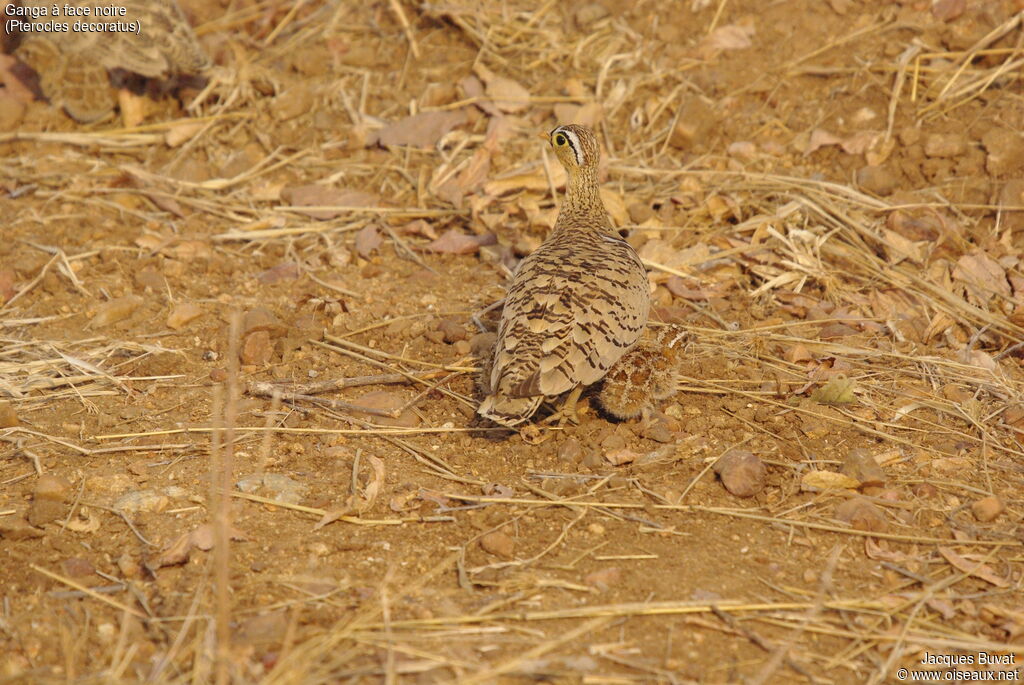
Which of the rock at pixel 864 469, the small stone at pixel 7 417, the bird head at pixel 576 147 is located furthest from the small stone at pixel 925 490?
the small stone at pixel 7 417

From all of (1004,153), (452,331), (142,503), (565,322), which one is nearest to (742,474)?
(565,322)

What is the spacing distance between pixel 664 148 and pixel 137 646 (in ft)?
16.5

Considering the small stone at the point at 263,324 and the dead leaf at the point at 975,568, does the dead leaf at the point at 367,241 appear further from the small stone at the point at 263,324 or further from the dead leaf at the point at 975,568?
the dead leaf at the point at 975,568

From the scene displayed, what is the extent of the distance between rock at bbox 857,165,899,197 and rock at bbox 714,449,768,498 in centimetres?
293

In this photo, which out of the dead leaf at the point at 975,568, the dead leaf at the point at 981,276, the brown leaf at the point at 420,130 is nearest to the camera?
the dead leaf at the point at 975,568

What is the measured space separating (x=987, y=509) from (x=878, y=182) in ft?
9.80

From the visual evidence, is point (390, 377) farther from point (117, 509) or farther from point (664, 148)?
point (664, 148)

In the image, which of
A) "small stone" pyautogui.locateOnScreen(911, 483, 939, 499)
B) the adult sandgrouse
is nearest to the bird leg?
the adult sandgrouse

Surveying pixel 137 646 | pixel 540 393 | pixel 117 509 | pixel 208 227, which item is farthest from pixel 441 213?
pixel 137 646

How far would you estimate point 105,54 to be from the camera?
761 centimetres

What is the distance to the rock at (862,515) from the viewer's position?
13.5 feet

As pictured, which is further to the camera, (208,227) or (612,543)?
(208,227)

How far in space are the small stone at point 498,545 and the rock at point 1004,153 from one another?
444 cm

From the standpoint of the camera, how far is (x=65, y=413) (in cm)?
489
